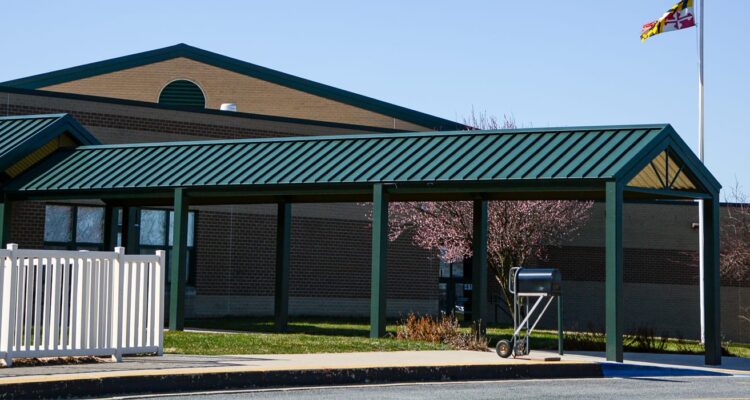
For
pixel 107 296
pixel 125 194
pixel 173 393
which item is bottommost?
pixel 173 393

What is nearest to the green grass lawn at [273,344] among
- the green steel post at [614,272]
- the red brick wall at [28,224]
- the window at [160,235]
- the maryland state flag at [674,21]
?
the green steel post at [614,272]

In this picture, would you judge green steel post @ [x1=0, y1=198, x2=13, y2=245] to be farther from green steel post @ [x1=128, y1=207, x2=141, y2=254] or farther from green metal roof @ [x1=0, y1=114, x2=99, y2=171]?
green steel post @ [x1=128, y1=207, x2=141, y2=254]

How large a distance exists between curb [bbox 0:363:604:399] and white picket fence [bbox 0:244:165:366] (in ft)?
5.45

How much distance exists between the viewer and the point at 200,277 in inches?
1336

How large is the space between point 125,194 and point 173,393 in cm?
1233

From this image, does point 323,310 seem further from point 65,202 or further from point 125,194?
point 125,194

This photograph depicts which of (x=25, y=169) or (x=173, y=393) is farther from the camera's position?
(x=25, y=169)

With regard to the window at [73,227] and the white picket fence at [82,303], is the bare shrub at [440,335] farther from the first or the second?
the window at [73,227]

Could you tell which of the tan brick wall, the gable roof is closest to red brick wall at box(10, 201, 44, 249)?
the gable roof

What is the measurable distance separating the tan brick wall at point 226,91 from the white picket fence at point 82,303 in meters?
25.8

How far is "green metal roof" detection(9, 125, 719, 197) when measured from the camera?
814 inches

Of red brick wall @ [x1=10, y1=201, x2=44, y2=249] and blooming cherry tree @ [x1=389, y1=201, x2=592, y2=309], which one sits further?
blooming cherry tree @ [x1=389, y1=201, x2=592, y2=309]

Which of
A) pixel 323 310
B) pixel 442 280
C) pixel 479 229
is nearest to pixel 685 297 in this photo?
pixel 442 280

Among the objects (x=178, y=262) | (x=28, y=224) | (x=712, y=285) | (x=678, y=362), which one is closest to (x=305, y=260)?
(x=28, y=224)
